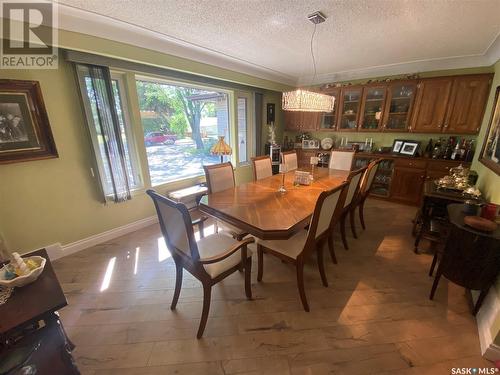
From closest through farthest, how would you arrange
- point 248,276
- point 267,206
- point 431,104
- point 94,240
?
point 248,276, point 267,206, point 94,240, point 431,104

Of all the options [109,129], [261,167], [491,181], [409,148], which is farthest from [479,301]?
[109,129]

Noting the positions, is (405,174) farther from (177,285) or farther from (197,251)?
(177,285)

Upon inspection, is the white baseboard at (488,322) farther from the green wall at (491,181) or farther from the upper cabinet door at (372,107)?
the upper cabinet door at (372,107)

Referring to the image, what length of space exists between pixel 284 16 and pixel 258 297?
2597mm

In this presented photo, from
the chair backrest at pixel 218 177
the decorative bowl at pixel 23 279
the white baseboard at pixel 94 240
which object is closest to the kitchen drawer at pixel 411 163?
the chair backrest at pixel 218 177

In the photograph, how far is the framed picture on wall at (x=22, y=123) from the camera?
75.7 inches

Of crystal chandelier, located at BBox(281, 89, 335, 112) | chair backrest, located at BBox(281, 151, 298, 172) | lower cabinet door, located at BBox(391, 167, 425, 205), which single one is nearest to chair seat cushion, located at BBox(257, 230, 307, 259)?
crystal chandelier, located at BBox(281, 89, 335, 112)

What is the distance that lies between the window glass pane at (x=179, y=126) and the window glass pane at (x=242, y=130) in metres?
0.31

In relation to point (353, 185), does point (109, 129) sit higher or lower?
higher

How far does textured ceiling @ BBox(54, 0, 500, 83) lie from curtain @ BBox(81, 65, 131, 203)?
26.8 inches

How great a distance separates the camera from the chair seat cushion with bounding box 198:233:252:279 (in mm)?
1525

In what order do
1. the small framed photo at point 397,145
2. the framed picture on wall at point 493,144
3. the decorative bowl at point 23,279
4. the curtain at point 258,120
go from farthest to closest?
the curtain at point 258,120
the small framed photo at point 397,145
the framed picture on wall at point 493,144
the decorative bowl at point 23,279

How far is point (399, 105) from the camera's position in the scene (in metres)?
3.78

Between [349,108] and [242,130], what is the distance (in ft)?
7.44
